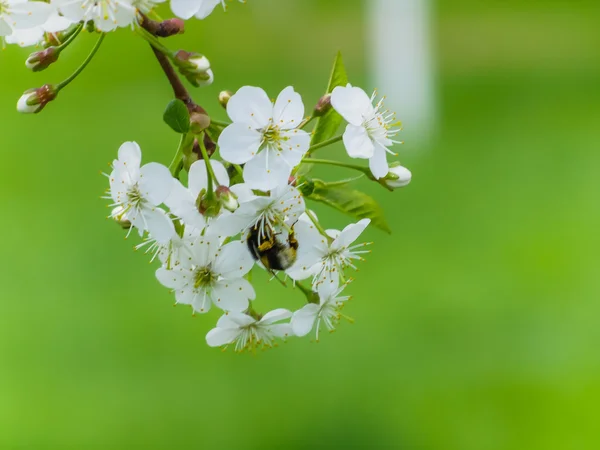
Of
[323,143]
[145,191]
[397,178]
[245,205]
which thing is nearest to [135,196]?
[145,191]

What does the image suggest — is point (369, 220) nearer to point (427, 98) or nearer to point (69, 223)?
point (69, 223)

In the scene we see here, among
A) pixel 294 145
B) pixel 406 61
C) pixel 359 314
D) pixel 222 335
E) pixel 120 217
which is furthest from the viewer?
pixel 406 61

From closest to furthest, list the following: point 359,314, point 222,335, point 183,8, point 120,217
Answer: point 183,8 < point 120,217 < point 222,335 < point 359,314

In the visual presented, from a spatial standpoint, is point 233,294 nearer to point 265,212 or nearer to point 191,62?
point 265,212

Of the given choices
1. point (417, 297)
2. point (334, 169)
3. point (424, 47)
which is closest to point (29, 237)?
point (334, 169)

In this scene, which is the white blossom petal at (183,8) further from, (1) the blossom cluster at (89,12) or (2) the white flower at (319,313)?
(2) the white flower at (319,313)

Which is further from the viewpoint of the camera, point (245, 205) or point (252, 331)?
point (252, 331)

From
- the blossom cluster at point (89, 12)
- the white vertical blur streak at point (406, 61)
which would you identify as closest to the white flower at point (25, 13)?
the blossom cluster at point (89, 12)
